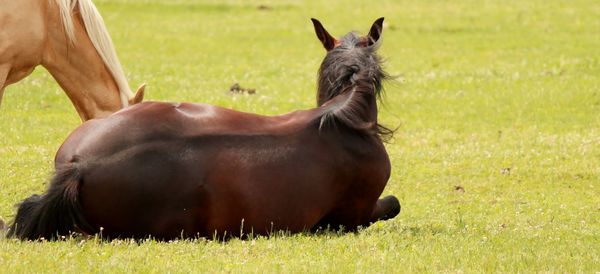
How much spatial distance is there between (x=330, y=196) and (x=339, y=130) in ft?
1.76

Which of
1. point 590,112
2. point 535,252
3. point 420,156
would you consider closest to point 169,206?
point 535,252

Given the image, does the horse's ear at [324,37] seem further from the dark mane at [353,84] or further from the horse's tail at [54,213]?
the horse's tail at [54,213]

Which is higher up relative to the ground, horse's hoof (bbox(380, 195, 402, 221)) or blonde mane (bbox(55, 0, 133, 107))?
blonde mane (bbox(55, 0, 133, 107))

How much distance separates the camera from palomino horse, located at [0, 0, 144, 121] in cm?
1126

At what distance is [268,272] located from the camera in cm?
725

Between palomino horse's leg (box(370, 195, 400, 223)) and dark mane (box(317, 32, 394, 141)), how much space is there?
1.84 ft

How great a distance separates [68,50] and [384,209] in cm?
372

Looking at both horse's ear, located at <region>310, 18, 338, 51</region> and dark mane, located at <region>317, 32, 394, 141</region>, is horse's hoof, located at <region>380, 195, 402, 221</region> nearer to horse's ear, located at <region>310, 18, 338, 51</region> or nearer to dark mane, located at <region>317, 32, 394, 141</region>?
dark mane, located at <region>317, 32, 394, 141</region>

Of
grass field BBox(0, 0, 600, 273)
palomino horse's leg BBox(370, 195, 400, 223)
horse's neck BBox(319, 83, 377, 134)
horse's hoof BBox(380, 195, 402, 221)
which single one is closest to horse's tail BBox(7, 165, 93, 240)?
grass field BBox(0, 0, 600, 273)

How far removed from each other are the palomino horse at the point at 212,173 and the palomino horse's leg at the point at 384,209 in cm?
24

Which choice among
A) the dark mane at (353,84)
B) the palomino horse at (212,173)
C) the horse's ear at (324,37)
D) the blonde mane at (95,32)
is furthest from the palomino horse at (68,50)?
the palomino horse at (212,173)

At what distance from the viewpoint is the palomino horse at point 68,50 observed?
11258 mm

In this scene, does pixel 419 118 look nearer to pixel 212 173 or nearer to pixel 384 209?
pixel 384 209

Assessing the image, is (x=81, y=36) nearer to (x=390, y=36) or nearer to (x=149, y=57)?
(x=149, y=57)
